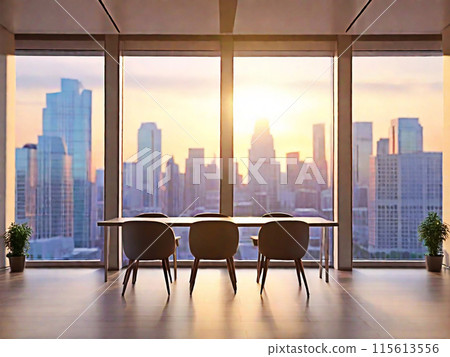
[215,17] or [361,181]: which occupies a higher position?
[215,17]

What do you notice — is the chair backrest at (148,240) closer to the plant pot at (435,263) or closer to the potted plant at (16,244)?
the potted plant at (16,244)

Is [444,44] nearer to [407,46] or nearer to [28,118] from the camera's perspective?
[407,46]

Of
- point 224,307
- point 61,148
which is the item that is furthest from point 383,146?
point 61,148

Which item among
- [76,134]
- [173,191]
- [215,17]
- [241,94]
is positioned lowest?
[173,191]

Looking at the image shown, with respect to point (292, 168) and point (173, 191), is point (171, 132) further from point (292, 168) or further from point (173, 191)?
point (292, 168)

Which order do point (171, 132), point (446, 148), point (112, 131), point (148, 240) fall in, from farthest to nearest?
point (171, 132) → point (112, 131) → point (446, 148) → point (148, 240)

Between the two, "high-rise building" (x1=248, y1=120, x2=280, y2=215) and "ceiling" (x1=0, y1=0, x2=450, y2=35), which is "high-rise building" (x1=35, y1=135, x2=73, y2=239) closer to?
"ceiling" (x1=0, y1=0, x2=450, y2=35)

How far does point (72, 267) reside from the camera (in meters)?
6.05

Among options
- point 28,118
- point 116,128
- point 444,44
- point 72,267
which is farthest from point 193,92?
point 444,44

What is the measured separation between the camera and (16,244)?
5.72m

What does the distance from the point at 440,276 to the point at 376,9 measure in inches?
124

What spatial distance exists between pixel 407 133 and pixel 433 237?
1425mm

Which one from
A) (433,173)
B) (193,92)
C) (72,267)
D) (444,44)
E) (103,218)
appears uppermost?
(444,44)

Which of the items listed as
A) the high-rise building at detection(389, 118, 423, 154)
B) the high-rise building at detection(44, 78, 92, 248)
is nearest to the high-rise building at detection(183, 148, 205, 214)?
the high-rise building at detection(44, 78, 92, 248)
